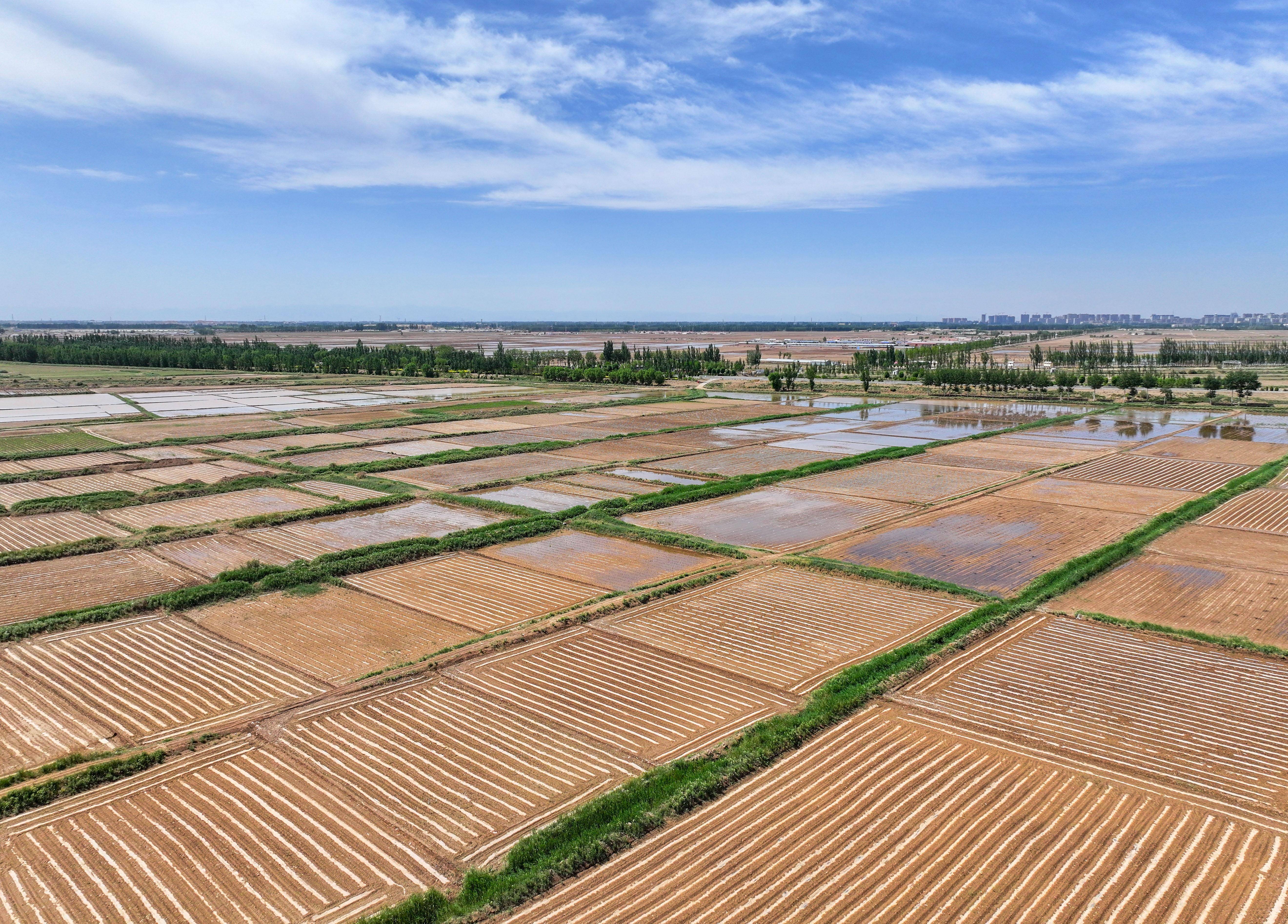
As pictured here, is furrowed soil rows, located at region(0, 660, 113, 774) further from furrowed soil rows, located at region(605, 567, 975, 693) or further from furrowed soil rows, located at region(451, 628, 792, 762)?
furrowed soil rows, located at region(605, 567, 975, 693)

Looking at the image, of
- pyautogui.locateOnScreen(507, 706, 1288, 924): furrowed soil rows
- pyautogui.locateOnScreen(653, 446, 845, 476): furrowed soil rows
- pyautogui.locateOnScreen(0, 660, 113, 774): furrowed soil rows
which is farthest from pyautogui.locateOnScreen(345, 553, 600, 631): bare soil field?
pyautogui.locateOnScreen(653, 446, 845, 476): furrowed soil rows

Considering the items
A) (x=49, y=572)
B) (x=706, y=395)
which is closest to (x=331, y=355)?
(x=706, y=395)

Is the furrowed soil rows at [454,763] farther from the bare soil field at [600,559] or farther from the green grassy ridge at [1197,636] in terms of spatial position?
the green grassy ridge at [1197,636]

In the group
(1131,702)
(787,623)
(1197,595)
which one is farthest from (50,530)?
(1197,595)

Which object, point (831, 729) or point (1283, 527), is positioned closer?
point (831, 729)

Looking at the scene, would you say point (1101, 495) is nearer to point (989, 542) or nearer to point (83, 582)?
point (989, 542)

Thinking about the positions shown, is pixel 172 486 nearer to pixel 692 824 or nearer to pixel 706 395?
pixel 692 824

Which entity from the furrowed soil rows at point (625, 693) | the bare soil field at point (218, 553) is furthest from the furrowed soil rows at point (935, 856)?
the bare soil field at point (218, 553)
